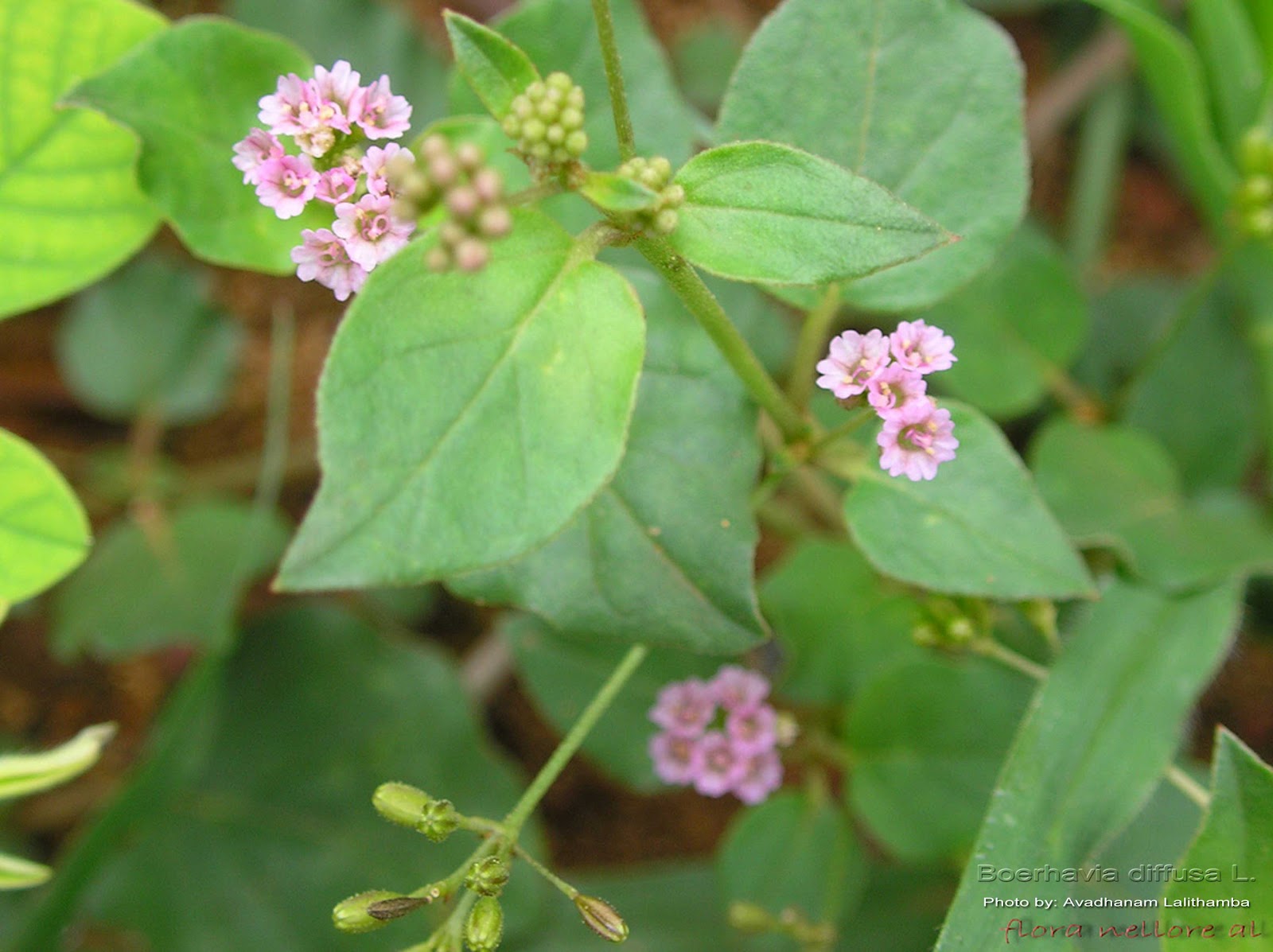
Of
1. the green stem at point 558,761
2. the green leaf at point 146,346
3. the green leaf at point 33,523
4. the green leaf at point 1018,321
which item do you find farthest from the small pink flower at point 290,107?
the green leaf at point 146,346

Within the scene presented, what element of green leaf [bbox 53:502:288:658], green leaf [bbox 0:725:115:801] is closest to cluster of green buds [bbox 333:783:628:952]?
green leaf [bbox 0:725:115:801]

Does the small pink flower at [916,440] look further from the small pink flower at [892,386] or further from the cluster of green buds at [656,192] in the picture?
the cluster of green buds at [656,192]

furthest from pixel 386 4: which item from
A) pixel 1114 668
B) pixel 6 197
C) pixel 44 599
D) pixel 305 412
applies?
pixel 1114 668

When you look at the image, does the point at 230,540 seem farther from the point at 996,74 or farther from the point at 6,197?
the point at 996,74

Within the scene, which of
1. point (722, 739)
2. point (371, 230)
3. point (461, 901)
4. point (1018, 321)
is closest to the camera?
point (371, 230)

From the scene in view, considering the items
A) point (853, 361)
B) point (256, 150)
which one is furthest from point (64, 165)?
point (853, 361)

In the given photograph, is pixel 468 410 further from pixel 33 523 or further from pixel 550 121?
pixel 33 523
